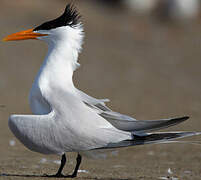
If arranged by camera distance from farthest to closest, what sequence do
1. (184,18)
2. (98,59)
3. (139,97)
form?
(184,18), (98,59), (139,97)

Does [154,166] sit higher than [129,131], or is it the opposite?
[129,131]

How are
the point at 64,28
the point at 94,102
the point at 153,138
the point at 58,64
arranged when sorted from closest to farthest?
the point at 153,138 → the point at 94,102 → the point at 58,64 → the point at 64,28

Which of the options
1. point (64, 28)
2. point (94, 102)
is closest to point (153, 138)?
point (94, 102)

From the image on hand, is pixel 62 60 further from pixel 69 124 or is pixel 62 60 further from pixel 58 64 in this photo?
pixel 69 124

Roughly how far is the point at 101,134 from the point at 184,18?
19.1m

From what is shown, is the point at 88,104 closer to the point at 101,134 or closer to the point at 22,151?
the point at 101,134

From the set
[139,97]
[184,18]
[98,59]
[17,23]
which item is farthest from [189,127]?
[184,18]

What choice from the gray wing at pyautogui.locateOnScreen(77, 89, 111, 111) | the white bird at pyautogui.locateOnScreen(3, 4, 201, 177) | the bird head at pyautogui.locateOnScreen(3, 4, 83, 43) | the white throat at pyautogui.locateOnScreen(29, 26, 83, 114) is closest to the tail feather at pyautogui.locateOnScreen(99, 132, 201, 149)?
the white bird at pyautogui.locateOnScreen(3, 4, 201, 177)

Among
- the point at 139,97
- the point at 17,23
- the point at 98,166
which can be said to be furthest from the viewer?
the point at 17,23

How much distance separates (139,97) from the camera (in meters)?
13.0

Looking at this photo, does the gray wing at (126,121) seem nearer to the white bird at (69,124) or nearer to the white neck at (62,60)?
the white bird at (69,124)

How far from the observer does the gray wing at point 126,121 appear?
16.9 ft

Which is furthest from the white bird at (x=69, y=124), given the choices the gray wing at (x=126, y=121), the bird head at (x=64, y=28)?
the bird head at (x=64, y=28)

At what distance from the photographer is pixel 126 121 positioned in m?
5.38
